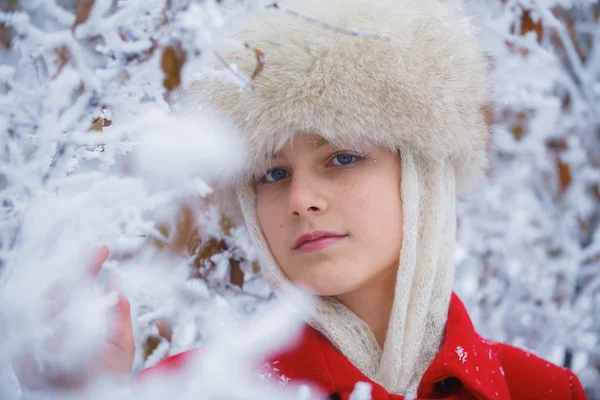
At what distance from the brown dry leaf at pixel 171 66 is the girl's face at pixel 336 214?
53 centimetres

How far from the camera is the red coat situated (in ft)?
5.24

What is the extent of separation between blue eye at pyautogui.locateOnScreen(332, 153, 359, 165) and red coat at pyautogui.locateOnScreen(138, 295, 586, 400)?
54 cm

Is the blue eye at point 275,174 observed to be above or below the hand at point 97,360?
above

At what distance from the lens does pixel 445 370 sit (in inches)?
63.9

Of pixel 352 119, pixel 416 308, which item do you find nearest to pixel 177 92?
pixel 352 119

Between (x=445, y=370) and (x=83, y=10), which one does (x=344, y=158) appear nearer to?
(x=445, y=370)

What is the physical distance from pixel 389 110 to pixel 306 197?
34cm

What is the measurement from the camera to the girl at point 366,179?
154 cm

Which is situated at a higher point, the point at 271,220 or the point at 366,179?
the point at 366,179

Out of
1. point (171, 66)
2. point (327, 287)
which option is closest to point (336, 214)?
point (327, 287)

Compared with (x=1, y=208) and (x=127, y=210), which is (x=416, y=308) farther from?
(x=1, y=208)

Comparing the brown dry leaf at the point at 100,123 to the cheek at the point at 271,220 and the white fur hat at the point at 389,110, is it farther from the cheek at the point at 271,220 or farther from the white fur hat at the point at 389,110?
the cheek at the point at 271,220

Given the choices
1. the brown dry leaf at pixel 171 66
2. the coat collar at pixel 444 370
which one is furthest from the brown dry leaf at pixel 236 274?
the brown dry leaf at pixel 171 66

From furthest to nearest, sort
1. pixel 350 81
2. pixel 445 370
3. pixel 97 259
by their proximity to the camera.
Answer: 1. pixel 445 370
2. pixel 350 81
3. pixel 97 259
